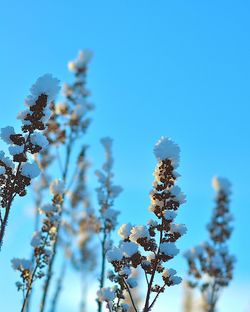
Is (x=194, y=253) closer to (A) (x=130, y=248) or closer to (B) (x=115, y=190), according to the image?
(B) (x=115, y=190)

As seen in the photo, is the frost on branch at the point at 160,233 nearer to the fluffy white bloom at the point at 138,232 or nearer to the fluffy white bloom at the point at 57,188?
the fluffy white bloom at the point at 138,232

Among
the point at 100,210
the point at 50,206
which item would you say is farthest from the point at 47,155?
→ the point at 50,206

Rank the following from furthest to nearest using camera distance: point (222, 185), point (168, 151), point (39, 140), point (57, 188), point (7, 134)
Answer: point (222, 185), point (57, 188), point (168, 151), point (7, 134), point (39, 140)

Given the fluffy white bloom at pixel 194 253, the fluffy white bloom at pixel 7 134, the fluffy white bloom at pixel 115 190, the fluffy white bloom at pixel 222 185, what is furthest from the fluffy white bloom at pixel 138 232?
the fluffy white bloom at pixel 222 185

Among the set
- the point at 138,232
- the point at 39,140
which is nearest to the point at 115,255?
the point at 138,232

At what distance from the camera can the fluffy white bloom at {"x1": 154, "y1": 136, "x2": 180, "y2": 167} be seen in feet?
24.8

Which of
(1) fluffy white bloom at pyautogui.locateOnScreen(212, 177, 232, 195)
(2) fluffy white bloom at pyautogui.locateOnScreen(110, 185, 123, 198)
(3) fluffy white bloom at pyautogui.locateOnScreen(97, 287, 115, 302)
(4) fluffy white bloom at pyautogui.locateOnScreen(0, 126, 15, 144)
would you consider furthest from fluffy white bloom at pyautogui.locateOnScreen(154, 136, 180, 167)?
(1) fluffy white bloom at pyautogui.locateOnScreen(212, 177, 232, 195)

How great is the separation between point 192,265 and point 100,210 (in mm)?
3914

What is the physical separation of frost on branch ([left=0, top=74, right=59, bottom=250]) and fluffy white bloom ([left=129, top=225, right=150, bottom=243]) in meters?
1.66

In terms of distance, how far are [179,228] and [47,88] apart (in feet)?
9.33

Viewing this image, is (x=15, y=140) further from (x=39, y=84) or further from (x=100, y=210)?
(x=100, y=210)

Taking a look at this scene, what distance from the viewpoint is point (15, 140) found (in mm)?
7281

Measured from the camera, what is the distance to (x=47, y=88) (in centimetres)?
745

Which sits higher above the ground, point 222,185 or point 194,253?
point 222,185
